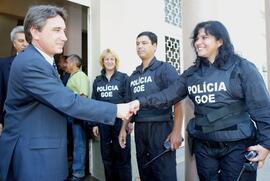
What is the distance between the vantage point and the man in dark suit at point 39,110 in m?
1.87

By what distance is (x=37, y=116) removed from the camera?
1.93m

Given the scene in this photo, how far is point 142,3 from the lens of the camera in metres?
5.29

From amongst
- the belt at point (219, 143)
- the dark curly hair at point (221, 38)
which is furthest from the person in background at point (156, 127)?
the dark curly hair at point (221, 38)

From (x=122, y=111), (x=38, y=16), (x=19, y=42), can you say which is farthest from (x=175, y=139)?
(x=19, y=42)

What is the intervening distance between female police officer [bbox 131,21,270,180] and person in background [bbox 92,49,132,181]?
1.69 m

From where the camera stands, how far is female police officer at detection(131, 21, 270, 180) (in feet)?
6.90

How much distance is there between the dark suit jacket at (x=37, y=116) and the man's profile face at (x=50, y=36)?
73mm

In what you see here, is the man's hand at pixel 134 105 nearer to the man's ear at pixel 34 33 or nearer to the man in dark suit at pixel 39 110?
the man in dark suit at pixel 39 110

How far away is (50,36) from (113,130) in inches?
86.4

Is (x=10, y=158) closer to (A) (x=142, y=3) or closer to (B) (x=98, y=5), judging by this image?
(B) (x=98, y=5)

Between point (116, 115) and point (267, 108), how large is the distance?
3.28 feet

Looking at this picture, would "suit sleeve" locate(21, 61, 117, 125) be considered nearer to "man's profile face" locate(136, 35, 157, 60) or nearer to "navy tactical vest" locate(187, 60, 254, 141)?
"navy tactical vest" locate(187, 60, 254, 141)

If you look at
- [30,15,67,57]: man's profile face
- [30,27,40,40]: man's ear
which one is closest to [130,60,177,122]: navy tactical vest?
[30,15,67,57]: man's profile face

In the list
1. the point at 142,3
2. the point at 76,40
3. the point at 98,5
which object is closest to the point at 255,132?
the point at 98,5
